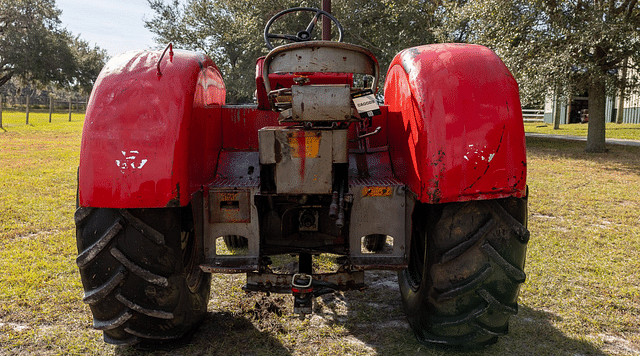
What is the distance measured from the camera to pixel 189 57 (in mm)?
2812

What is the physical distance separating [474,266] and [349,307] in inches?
53.8

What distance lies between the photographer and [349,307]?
3709mm

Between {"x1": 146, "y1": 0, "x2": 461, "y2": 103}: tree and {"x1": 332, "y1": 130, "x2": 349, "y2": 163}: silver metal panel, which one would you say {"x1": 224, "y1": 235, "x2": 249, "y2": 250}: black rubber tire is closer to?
{"x1": 332, "y1": 130, "x2": 349, "y2": 163}: silver metal panel

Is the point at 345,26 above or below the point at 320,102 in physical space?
above

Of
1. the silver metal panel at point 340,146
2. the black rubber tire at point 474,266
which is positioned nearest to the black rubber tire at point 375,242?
the black rubber tire at point 474,266

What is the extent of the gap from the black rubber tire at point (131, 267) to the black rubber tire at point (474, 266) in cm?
145

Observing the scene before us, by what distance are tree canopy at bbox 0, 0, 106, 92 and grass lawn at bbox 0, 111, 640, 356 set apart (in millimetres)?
33922

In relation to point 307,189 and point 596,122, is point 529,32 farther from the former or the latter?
point 307,189

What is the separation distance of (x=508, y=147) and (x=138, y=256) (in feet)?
6.76

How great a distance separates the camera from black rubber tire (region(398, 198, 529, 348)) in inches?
102

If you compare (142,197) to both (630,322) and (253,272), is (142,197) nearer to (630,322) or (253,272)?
(253,272)

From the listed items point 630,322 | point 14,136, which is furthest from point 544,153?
point 14,136

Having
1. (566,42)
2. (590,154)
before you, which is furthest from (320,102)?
(590,154)

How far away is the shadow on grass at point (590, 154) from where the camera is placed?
1251 centimetres
